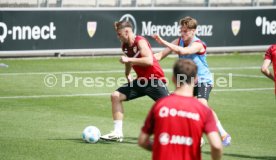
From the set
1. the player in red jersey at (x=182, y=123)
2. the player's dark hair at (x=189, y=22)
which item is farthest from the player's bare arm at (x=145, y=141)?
the player's dark hair at (x=189, y=22)

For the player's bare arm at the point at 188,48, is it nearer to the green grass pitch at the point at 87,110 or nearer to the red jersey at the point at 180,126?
the green grass pitch at the point at 87,110

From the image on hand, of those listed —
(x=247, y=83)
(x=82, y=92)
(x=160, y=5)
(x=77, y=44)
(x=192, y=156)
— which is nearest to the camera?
(x=192, y=156)

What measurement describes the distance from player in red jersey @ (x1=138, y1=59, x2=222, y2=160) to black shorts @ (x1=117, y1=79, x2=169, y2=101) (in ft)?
20.9

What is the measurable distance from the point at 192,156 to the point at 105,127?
831cm

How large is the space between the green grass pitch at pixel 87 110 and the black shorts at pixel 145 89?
0.95 meters

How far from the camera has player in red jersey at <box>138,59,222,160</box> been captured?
7094mm

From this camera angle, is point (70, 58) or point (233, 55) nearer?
point (70, 58)

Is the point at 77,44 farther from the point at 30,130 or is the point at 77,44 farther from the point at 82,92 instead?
the point at 30,130

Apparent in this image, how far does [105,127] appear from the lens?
15.4m

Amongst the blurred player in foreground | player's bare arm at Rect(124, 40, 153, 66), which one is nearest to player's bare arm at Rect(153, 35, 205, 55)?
the blurred player in foreground

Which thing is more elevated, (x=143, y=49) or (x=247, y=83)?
(x=143, y=49)

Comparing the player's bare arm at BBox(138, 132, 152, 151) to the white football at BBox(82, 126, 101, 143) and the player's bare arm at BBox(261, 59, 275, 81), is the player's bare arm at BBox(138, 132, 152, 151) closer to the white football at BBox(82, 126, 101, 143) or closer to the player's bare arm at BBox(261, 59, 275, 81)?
the player's bare arm at BBox(261, 59, 275, 81)

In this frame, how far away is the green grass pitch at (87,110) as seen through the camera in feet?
42.4

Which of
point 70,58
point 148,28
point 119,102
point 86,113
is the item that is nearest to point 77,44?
point 70,58
